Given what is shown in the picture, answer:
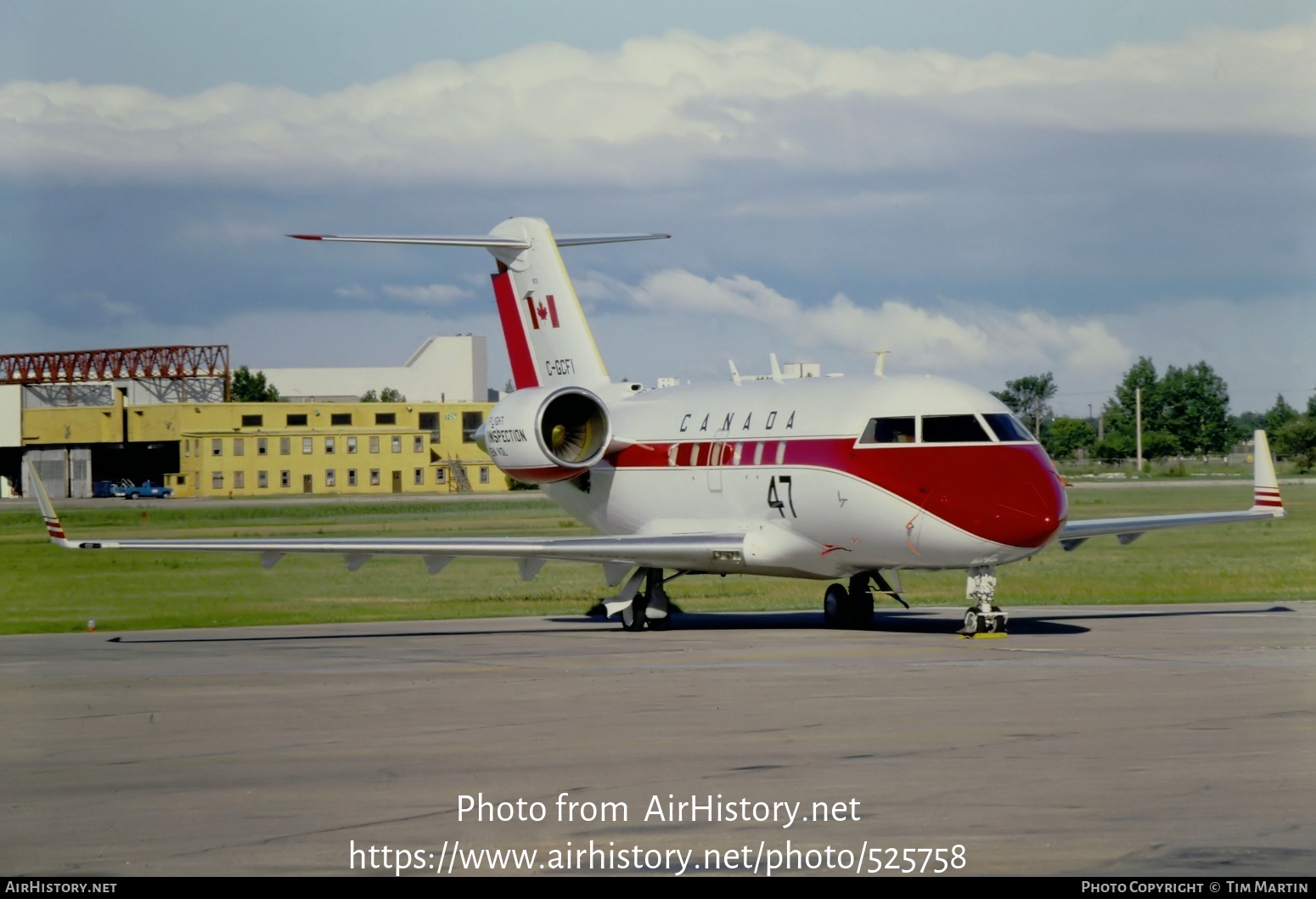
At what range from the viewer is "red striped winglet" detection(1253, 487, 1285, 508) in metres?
26.6

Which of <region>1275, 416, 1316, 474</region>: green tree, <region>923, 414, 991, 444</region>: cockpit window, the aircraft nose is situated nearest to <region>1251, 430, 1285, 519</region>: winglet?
the aircraft nose

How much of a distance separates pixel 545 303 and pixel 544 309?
0.12 meters

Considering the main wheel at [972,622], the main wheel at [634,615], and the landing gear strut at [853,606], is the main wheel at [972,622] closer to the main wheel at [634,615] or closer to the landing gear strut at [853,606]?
the landing gear strut at [853,606]

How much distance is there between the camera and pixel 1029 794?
1063 centimetres

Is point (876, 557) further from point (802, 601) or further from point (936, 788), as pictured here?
point (936, 788)

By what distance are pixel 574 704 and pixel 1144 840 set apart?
775cm

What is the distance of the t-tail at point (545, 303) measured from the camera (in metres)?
31.2

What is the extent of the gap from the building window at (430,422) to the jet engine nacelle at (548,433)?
8491cm

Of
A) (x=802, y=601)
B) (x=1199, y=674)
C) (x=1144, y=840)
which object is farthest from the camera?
(x=802, y=601)

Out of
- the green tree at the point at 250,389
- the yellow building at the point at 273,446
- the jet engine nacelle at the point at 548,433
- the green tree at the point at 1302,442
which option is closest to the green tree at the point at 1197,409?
the green tree at the point at 1302,442

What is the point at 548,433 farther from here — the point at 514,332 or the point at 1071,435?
the point at 1071,435

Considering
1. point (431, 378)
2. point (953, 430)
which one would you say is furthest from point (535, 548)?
point (431, 378)

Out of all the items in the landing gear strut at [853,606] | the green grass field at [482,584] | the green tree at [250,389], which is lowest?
the green grass field at [482,584]

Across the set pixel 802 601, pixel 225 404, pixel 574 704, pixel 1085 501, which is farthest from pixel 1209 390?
pixel 574 704
